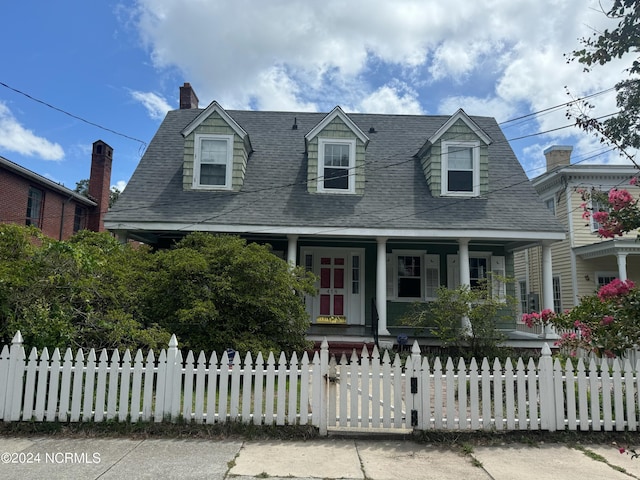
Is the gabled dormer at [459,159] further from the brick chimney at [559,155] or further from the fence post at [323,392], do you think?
the brick chimney at [559,155]

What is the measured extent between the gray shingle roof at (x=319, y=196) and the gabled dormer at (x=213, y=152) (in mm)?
354

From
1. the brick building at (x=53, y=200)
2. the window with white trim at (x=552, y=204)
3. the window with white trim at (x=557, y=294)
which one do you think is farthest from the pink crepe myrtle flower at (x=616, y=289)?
the window with white trim at (x=557, y=294)

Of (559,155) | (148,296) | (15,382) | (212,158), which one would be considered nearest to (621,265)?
(559,155)

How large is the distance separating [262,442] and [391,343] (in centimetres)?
584

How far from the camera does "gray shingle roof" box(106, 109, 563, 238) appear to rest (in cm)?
1106

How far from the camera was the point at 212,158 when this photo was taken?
1217 centimetres

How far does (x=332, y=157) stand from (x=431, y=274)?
15.2ft

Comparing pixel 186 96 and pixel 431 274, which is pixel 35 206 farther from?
pixel 431 274

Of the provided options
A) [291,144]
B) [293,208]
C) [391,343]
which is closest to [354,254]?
[293,208]

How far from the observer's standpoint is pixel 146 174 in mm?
12438

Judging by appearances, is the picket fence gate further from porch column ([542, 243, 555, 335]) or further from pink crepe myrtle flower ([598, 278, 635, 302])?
porch column ([542, 243, 555, 335])

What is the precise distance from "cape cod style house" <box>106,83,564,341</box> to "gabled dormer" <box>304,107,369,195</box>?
0.03m

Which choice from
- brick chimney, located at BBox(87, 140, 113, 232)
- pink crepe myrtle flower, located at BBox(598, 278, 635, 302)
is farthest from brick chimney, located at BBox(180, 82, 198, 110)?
pink crepe myrtle flower, located at BBox(598, 278, 635, 302)

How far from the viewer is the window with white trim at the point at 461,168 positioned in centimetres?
1225
